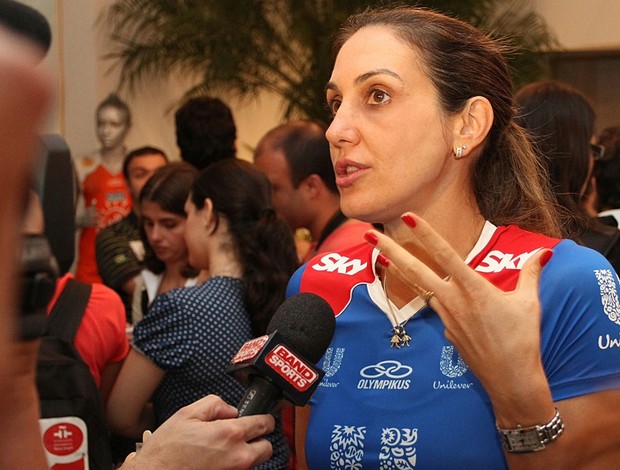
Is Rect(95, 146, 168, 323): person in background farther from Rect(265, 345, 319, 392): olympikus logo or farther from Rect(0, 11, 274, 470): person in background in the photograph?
Rect(0, 11, 274, 470): person in background

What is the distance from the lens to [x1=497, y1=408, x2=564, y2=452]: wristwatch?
4.77 feet

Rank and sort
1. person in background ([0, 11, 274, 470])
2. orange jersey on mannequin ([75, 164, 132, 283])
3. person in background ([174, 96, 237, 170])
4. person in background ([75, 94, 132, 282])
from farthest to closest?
orange jersey on mannequin ([75, 164, 132, 283]) → person in background ([75, 94, 132, 282]) → person in background ([174, 96, 237, 170]) → person in background ([0, 11, 274, 470])

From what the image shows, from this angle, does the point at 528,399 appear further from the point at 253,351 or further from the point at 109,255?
the point at 109,255

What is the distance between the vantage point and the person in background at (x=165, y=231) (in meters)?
3.45

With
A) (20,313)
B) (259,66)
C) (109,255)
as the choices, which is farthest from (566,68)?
(20,313)

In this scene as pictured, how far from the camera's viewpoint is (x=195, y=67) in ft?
24.4

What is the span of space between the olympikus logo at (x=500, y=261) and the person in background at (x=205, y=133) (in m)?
2.49

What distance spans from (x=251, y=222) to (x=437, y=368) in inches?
51.7

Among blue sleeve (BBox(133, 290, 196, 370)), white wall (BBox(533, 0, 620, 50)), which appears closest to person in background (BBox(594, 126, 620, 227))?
blue sleeve (BBox(133, 290, 196, 370))

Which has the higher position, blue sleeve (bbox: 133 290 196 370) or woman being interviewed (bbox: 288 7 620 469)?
woman being interviewed (bbox: 288 7 620 469)

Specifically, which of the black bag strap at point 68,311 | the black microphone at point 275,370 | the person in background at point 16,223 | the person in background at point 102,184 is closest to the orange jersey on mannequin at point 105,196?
the person in background at point 102,184

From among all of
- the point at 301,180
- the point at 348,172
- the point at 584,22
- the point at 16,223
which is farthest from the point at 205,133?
the point at 584,22

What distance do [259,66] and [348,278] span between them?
574 centimetres

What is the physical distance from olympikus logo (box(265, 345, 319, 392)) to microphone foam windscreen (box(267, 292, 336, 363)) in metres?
0.06
